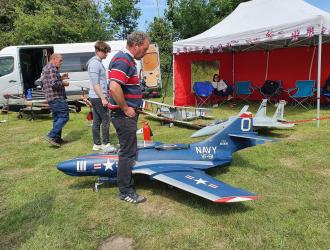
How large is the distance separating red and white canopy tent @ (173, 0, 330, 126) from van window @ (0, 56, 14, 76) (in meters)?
6.81

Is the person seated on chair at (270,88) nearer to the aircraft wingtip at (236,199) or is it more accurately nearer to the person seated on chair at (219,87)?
the person seated on chair at (219,87)

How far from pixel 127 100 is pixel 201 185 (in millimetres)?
1334

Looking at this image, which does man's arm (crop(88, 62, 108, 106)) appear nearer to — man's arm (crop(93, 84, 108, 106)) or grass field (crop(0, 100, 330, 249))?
man's arm (crop(93, 84, 108, 106))

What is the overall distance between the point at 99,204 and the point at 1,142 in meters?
5.06

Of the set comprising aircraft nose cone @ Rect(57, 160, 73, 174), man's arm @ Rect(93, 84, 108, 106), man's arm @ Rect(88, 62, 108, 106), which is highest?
man's arm @ Rect(88, 62, 108, 106)

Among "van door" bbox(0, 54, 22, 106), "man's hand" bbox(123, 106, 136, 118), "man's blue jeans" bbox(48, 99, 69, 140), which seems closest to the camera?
"man's hand" bbox(123, 106, 136, 118)

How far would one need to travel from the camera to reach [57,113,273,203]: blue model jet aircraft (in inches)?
159

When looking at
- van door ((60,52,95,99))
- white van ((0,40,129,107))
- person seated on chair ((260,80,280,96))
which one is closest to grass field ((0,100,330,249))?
person seated on chair ((260,80,280,96))

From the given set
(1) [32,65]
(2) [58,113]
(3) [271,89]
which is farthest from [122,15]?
(2) [58,113]

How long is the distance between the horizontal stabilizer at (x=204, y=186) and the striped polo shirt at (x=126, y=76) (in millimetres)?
1008

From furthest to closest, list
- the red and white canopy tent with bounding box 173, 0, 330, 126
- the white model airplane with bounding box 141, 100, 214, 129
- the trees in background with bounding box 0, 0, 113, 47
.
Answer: the trees in background with bounding box 0, 0, 113, 47 < the white model airplane with bounding box 141, 100, 214, 129 < the red and white canopy tent with bounding box 173, 0, 330, 126

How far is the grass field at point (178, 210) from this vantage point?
134 inches

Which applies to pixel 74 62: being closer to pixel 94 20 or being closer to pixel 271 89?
pixel 271 89

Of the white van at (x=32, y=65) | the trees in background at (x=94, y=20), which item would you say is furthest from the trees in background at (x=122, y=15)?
the white van at (x=32, y=65)
